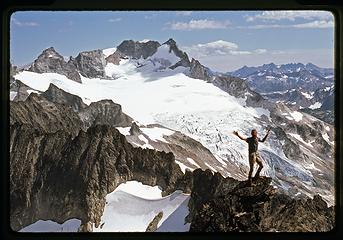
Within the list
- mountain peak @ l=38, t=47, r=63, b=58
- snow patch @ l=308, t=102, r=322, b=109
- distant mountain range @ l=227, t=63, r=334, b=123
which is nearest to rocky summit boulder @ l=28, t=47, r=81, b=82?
mountain peak @ l=38, t=47, r=63, b=58

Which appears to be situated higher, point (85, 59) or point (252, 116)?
point (85, 59)

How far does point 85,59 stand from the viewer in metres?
4.27

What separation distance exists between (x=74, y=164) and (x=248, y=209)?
1274mm

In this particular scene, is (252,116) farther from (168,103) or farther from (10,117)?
(10,117)

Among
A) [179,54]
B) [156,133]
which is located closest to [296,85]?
[179,54]

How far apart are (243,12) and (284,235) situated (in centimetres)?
148

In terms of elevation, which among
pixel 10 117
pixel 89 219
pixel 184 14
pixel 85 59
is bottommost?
pixel 89 219

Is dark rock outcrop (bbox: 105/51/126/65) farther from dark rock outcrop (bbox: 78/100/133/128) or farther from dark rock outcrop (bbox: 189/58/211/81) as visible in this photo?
dark rock outcrop (bbox: 189/58/211/81)

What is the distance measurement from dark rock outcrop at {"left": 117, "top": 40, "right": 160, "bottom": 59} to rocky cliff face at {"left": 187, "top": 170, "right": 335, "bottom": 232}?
3.04 feet

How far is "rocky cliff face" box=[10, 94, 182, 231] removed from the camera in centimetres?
420

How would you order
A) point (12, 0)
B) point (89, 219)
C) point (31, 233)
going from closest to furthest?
point (12, 0) → point (31, 233) → point (89, 219)

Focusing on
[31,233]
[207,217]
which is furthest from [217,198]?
[31,233]

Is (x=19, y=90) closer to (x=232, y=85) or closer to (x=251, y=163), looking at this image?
(x=232, y=85)

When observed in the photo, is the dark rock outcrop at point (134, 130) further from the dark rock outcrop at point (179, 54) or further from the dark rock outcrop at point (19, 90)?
the dark rock outcrop at point (19, 90)
